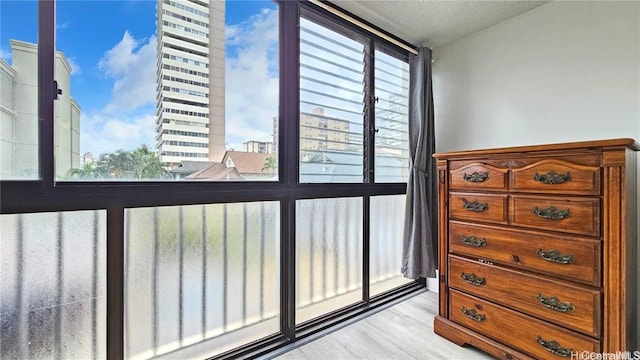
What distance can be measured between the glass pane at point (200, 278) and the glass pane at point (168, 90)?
0.76 feet

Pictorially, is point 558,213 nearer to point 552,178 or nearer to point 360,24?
point 552,178

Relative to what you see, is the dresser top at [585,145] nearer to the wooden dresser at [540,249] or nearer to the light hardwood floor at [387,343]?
the wooden dresser at [540,249]

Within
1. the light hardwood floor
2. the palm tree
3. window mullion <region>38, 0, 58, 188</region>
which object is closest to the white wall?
the light hardwood floor

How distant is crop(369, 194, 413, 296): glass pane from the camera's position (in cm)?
239

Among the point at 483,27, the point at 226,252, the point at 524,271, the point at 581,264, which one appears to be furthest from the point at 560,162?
the point at 226,252

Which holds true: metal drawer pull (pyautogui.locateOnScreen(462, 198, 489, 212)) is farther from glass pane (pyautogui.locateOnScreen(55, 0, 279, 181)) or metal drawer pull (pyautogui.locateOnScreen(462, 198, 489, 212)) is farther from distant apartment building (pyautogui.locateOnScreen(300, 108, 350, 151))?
glass pane (pyautogui.locateOnScreen(55, 0, 279, 181))

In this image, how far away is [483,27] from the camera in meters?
2.22

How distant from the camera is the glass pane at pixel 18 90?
1.06 metres

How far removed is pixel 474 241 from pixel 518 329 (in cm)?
49

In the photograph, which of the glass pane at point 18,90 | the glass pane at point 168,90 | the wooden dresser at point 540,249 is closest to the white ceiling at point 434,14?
the glass pane at point 168,90

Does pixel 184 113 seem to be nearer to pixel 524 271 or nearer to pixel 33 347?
pixel 33 347

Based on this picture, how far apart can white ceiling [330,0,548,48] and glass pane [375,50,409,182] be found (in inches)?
11.2

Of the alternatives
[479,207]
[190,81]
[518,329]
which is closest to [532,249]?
[479,207]

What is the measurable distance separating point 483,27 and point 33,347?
335 centimetres
